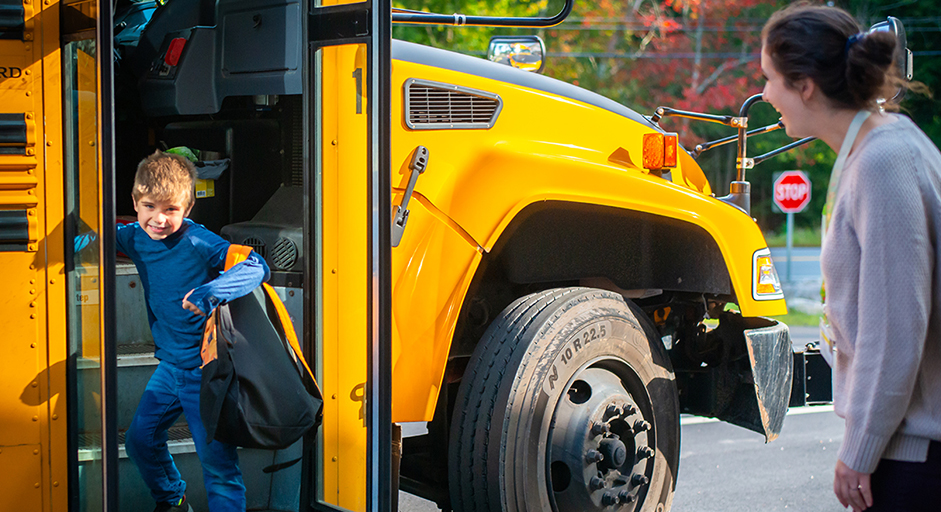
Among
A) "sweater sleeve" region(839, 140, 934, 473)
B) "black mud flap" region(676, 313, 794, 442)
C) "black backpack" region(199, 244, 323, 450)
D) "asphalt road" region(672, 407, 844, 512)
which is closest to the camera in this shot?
"sweater sleeve" region(839, 140, 934, 473)

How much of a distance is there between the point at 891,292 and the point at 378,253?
130 centimetres

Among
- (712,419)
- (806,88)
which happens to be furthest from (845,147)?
(712,419)

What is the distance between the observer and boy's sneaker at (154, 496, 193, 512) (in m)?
2.58

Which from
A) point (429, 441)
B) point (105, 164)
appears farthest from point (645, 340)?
point (105, 164)

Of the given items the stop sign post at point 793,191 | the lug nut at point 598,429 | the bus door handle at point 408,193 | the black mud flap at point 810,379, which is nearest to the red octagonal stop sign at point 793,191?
the stop sign post at point 793,191

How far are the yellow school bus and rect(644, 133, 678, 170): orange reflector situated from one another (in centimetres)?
1

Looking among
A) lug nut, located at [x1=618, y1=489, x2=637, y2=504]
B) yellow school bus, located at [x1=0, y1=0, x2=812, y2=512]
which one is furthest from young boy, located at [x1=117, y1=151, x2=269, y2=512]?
lug nut, located at [x1=618, y1=489, x2=637, y2=504]

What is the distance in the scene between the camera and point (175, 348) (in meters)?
2.57

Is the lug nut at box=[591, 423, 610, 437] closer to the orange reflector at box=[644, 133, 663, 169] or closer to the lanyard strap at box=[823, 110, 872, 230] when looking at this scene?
the orange reflector at box=[644, 133, 663, 169]

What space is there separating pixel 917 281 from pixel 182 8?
2700 mm

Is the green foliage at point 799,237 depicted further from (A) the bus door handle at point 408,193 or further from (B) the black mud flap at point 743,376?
(A) the bus door handle at point 408,193

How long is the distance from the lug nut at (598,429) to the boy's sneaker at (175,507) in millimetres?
1314

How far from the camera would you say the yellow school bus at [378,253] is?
226 cm

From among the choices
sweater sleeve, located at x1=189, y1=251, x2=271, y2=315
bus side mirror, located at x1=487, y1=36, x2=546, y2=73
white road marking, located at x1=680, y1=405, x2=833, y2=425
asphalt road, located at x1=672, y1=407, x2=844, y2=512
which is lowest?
white road marking, located at x1=680, y1=405, x2=833, y2=425
